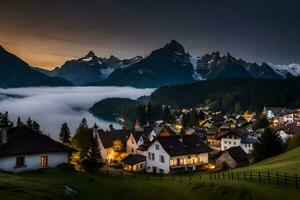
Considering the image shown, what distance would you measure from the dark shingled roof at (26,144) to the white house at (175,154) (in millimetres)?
33400

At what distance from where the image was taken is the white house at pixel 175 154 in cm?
7725

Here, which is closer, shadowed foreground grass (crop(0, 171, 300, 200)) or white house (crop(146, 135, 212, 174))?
shadowed foreground grass (crop(0, 171, 300, 200))

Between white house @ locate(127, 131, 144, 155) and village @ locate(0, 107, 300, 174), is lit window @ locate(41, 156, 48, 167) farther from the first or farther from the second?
white house @ locate(127, 131, 144, 155)

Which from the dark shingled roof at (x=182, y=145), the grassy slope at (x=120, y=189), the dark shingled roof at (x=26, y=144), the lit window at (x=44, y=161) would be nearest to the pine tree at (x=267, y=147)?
the dark shingled roof at (x=182, y=145)

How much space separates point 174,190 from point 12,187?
65.0ft

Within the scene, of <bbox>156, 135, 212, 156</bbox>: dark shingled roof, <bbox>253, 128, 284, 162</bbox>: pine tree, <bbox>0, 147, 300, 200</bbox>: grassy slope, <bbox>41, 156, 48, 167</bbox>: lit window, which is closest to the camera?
<bbox>0, 147, 300, 200</bbox>: grassy slope

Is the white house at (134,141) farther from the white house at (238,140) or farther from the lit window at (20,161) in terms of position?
the lit window at (20,161)

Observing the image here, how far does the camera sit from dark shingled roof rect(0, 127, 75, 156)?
44.6m

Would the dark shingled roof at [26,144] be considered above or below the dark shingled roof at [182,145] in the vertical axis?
above

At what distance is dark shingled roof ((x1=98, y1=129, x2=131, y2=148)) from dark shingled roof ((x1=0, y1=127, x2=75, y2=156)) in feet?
161

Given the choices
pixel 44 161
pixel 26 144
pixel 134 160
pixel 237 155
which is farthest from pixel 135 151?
pixel 26 144

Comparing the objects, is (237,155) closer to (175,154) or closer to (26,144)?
(175,154)

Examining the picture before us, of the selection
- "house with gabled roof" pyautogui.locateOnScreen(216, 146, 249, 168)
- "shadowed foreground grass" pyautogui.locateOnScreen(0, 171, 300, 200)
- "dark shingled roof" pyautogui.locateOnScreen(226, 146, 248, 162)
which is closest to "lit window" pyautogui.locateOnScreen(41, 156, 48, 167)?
"shadowed foreground grass" pyautogui.locateOnScreen(0, 171, 300, 200)

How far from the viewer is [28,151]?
147ft
